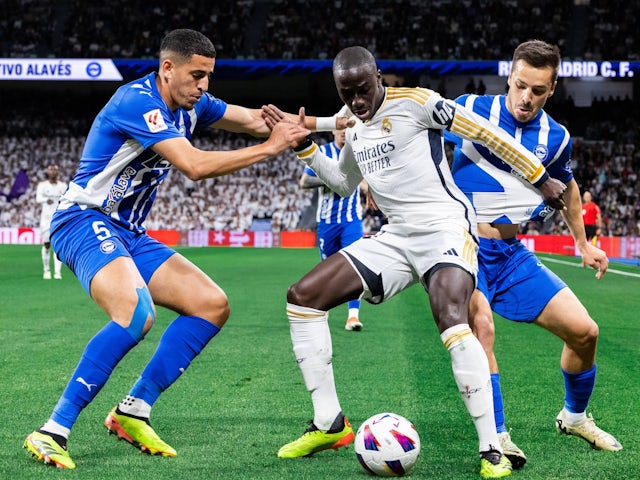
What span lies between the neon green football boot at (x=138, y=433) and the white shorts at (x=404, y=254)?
1.33 meters

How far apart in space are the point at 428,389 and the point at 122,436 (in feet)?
8.11

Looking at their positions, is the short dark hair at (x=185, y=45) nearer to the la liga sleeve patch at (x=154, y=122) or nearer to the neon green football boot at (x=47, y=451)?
the la liga sleeve patch at (x=154, y=122)

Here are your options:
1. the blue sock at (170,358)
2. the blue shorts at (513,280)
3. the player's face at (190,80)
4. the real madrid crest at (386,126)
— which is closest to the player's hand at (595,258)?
the blue shorts at (513,280)

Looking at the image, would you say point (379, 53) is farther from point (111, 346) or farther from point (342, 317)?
point (111, 346)

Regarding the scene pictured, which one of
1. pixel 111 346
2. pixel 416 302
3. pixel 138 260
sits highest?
pixel 138 260

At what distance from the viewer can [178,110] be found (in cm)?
516

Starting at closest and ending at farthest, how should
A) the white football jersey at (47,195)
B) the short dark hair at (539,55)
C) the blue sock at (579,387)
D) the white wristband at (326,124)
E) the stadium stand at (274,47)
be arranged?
the short dark hair at (539,55) → the blue sock at (579,387) → the white wristband at (326,124) → the white football jersey at (47,195) → the stadium stand at (274,47)

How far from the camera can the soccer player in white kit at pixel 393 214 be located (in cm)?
452

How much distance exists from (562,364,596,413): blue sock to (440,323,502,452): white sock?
0.99 metres

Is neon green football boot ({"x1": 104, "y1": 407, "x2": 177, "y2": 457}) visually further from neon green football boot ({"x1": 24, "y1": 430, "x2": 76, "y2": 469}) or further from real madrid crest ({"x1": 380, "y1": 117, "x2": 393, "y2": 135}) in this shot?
real madrid crest ({"x1": 380, "y1": 117, "x2": 393, "y2": 135})

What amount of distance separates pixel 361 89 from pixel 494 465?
6.45 ft

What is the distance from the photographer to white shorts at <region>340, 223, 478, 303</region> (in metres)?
4.53

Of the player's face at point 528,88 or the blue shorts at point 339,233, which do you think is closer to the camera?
Result: the player's face at point 528,88

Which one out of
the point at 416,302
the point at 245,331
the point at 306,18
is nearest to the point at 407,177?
the point at 245,331
